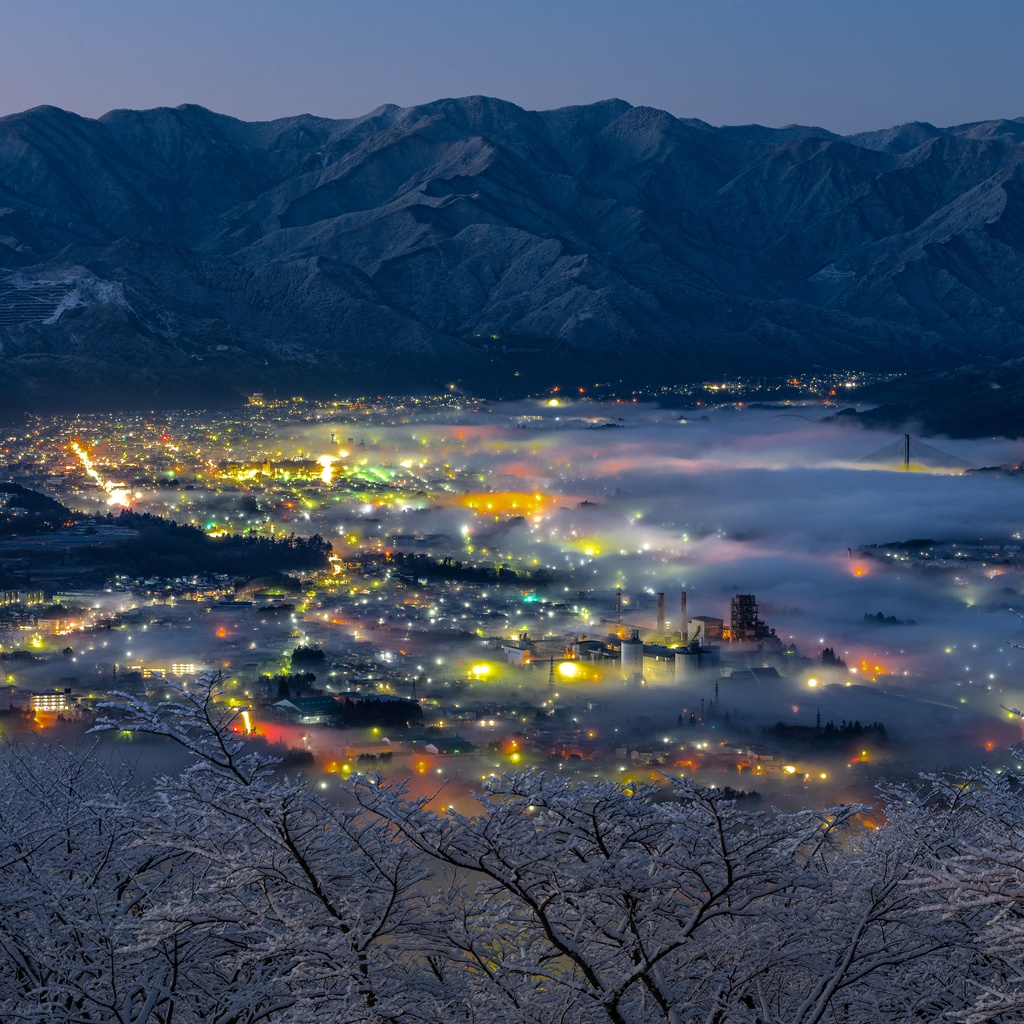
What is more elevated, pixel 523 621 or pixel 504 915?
pixel 504 915

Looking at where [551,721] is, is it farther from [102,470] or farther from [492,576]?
[102,470]

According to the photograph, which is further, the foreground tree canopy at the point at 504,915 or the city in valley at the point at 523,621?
the city in valley at the point at 523,621

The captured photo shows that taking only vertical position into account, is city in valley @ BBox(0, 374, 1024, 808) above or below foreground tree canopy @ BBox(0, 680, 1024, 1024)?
below

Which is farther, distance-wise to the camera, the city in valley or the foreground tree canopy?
the city in valley

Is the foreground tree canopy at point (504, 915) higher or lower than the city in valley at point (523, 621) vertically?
higher

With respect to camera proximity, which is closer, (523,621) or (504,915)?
(504,915)
